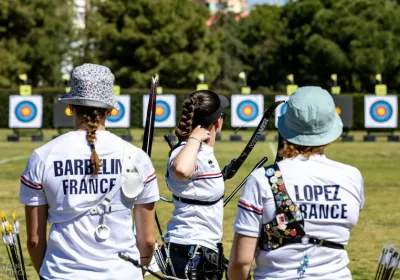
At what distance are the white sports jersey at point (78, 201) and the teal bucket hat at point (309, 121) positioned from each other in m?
0.61

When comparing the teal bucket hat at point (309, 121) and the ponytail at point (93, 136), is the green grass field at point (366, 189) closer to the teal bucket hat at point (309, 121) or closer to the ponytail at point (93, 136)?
the ponytail at point (93, 136)

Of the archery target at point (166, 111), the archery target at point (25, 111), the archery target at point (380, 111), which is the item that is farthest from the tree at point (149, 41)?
the archery target at point (380, 111)

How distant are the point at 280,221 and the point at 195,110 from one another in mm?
1613

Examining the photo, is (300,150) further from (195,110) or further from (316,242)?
(195,110)

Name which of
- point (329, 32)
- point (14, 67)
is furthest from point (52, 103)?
point (329, 32)

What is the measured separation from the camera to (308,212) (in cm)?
335

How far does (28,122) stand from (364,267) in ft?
76.4

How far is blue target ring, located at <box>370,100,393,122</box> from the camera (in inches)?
1242

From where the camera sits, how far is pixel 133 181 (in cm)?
358

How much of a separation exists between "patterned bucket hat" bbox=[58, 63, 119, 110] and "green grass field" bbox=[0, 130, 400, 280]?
4231 mm

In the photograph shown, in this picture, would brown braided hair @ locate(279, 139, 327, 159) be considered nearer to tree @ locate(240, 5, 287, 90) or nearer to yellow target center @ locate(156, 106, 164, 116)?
yellow target center @ locate(156, 106, 164, 116)

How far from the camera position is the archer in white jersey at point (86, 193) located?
140 inches

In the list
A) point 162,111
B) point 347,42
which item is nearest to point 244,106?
point 162,111

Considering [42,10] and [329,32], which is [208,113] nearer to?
[42,10]
